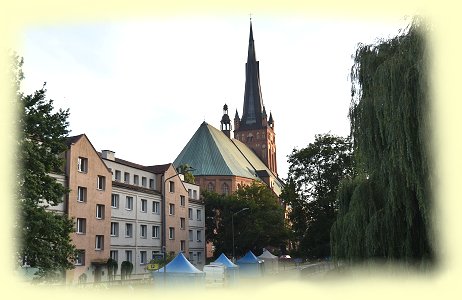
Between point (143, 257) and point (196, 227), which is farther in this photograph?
point (196, 227)

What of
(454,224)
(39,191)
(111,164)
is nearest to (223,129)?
(111,164)

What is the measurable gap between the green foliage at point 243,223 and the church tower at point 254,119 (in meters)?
62.7

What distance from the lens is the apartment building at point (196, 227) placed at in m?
56.6

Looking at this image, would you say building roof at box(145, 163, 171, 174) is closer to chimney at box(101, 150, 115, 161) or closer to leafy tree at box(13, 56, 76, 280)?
chimney at box(101, 150, 115, 161)

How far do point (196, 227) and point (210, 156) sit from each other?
117 feet

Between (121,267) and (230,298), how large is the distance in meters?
38.4

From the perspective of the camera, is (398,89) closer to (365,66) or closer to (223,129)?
(365,66)

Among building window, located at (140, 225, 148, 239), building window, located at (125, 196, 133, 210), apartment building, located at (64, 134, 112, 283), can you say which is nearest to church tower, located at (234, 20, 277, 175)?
building window, located at (140, 225, 148, 239)

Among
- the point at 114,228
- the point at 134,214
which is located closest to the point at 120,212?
the point at 114,228

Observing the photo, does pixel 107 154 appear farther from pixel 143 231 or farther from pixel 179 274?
pixel 179 274

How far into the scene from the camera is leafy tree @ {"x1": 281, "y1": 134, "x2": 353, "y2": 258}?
39.9 metres

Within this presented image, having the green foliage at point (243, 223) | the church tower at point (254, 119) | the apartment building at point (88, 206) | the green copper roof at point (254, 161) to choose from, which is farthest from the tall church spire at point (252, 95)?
the apartment building at point (88, 206)

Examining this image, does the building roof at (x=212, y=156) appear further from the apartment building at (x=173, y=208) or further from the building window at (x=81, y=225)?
the building window at (x=81, y=225)

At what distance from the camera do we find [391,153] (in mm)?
15797
